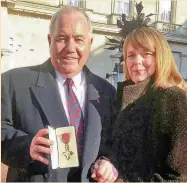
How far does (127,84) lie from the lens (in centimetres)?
106

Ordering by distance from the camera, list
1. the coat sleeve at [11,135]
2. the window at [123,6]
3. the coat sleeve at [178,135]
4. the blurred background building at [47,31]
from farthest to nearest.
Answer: the window at [123,6], the blurred background building at [47,31], the coat sleeve at [11,135], the coat sleeve at [178,135]

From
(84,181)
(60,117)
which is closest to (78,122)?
(60,117)

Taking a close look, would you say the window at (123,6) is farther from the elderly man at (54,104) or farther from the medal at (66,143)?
the medal at (66,143)

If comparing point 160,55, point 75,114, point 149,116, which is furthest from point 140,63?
point 75,114

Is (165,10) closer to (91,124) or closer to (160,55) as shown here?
(160,55)

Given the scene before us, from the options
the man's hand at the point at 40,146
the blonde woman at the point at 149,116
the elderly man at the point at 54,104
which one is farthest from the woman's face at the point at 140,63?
the man's hand at the point at 40,146

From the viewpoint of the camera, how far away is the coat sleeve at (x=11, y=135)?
Result: 0.97 m

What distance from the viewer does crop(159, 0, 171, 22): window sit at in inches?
48.8

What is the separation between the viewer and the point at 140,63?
1040mm

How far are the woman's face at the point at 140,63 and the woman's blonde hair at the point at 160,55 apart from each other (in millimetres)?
19

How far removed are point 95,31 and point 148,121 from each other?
427mm

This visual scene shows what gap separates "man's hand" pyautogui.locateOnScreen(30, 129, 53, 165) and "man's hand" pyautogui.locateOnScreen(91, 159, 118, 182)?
175mm

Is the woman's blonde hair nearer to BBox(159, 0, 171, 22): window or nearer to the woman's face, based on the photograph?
the woman's face

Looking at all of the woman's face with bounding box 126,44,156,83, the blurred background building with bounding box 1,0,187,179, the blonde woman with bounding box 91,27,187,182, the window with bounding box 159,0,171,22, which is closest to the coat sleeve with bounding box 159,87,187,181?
the blonde woman with bounding box 91,27,187,182
